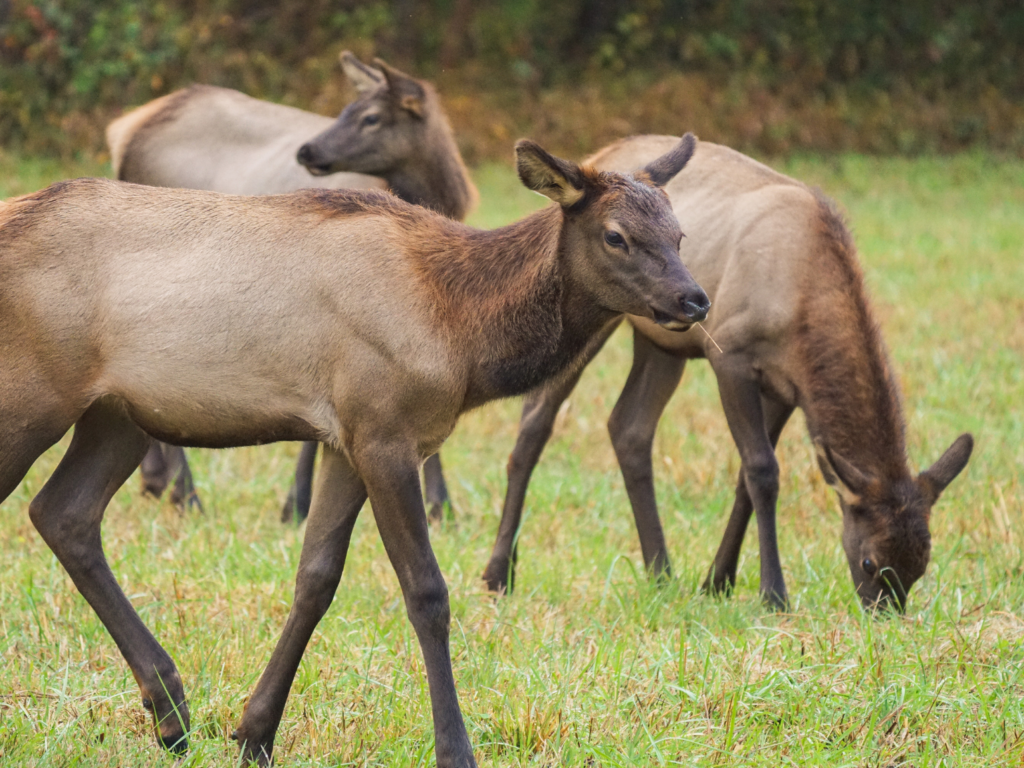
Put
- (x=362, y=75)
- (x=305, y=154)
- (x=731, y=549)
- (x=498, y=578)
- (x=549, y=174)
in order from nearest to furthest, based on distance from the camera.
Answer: (x=549, y=174) → (x=731, y=549) → (x=498, y=578) → (x=305, y=154) → (x=362, y=75)

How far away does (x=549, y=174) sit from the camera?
388 centimetres

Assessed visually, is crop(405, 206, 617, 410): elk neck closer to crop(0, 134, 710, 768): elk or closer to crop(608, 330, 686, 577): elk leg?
crop(0, 134, 710, 768): elk

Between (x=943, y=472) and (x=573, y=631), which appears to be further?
(x=943, y=472)

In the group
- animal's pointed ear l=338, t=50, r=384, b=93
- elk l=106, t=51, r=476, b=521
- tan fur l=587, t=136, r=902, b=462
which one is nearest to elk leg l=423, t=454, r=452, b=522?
elk l=106, t=51, r=476, b=521

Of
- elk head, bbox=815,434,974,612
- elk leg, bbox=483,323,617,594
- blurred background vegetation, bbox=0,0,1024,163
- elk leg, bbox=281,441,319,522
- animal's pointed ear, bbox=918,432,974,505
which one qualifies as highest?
animal's pointed ear, bbox=918,432,974,505

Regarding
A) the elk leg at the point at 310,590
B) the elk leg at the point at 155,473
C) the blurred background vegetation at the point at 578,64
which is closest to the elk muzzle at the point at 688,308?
the elk leg at the point at 310,590

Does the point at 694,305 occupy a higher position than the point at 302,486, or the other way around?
the point at 694,305

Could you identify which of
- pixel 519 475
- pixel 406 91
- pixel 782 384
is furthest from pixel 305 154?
pixel 782 384

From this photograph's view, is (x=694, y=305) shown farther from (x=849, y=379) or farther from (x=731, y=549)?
(x=731, y=549)

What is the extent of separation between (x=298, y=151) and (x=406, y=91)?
0.71 m

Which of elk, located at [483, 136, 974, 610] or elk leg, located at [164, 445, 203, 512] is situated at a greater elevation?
elk, located at [483, 136, 974, 610]

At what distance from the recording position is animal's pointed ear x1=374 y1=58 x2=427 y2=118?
731 centimetres

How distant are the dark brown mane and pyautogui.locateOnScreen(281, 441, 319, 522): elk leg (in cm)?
270

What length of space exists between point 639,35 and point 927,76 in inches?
195
